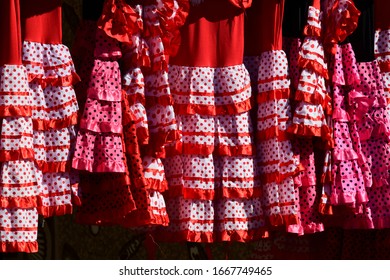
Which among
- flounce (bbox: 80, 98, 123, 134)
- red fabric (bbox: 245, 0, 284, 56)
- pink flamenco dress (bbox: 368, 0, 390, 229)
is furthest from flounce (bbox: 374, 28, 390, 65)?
flounce (bbox: 80, 98, 123, 134)

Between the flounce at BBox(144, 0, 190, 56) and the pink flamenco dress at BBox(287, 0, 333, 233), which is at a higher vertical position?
the flounce at BBox(144, 0, 190, 56)

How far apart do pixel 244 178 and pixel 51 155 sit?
29.8 inches

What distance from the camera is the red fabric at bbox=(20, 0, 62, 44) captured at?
3.33 m

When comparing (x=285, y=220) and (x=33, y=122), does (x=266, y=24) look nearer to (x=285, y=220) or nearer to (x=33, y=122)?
(x=285, y=220)

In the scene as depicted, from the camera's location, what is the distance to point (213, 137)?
363cm

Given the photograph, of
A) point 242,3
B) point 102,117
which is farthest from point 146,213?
point 242,3

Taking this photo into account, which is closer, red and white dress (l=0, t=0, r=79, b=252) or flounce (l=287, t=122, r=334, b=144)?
red and white dress (l=0, t=0, r=79, b=252)

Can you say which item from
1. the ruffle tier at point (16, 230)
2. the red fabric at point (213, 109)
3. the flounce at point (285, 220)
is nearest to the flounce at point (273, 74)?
the red fabric at point (213, 109)

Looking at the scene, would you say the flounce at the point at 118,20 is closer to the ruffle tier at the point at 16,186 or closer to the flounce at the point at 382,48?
the ruffle tier at the point at 16,186

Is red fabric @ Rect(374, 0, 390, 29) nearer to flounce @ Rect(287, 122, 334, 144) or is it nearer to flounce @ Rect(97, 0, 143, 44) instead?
flounce @ Rect(287, 122, 334, 144)

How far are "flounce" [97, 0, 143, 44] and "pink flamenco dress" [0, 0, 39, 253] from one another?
32 cm

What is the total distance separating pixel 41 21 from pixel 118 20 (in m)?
0.27

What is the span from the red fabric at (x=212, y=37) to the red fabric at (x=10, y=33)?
0.67m

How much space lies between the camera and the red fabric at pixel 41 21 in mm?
3328
